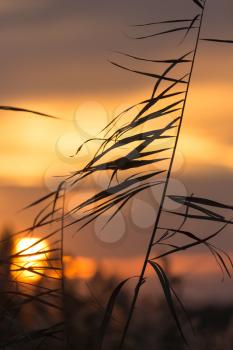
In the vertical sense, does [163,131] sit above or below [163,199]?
above

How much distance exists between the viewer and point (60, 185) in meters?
3.19

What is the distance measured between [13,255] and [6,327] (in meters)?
0.33

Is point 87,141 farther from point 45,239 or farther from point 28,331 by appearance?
point 28,331

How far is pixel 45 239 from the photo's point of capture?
122 inches

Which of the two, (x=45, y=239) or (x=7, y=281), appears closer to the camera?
(x=45, y=239)

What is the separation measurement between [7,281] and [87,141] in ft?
2.36

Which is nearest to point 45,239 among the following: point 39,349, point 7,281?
point 7,281

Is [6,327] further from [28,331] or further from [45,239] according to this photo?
[45,239]

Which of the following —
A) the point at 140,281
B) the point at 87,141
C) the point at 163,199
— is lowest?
the point at 140,281

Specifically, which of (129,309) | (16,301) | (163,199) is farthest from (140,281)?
(16,301)

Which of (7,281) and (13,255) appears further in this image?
(7,281)

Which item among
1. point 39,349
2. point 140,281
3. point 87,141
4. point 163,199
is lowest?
point 39,349

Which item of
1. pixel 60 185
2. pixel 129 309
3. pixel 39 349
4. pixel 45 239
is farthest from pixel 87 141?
pixel 39 349

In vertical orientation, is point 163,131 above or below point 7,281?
above
